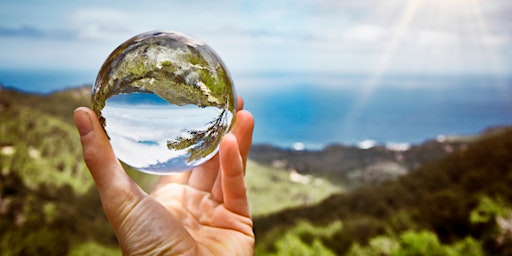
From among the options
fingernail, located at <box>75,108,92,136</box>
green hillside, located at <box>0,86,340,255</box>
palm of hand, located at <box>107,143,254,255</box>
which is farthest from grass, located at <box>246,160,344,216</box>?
fingernail, located at <box>75,108,92,136</box>

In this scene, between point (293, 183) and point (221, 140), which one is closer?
point (221, 140)

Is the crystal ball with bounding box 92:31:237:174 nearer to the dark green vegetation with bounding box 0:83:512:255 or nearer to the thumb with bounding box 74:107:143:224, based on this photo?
the thumb with bounding box 74:107:143:224

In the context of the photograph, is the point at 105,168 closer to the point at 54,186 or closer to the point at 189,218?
the point at 189,218

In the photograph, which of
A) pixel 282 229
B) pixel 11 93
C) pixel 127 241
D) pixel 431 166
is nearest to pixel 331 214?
pixel 282 229

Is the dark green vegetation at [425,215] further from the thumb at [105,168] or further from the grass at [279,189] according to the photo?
the thumb at [105,168]

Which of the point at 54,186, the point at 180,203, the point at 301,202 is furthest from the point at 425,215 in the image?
the point at 54,186

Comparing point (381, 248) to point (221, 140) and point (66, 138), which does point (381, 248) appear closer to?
point (221, 140)

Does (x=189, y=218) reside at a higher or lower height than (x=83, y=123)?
lower
